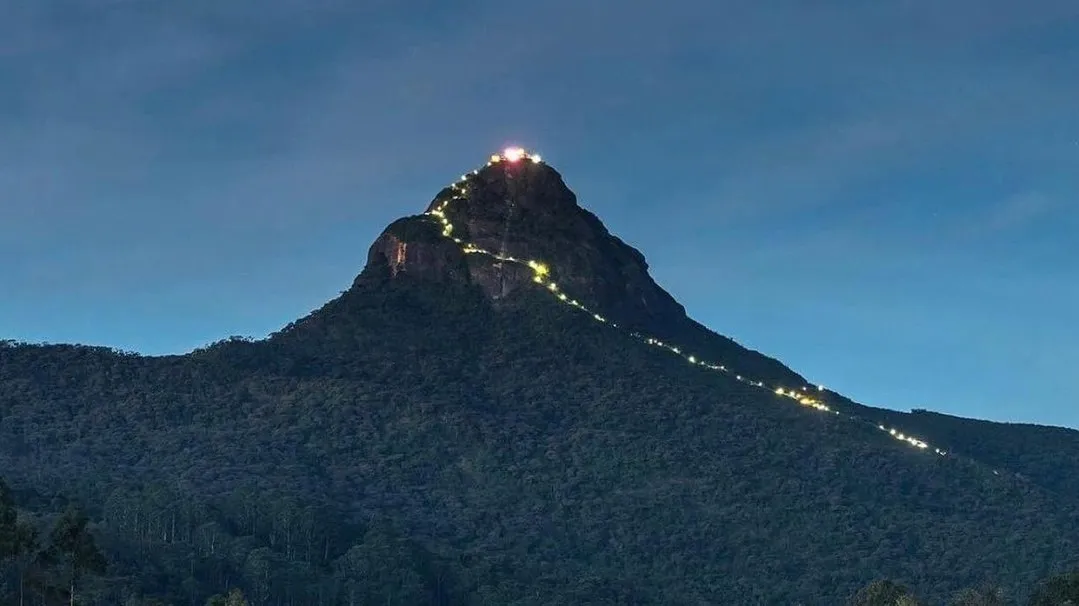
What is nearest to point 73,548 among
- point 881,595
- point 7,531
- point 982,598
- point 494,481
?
point 7,531

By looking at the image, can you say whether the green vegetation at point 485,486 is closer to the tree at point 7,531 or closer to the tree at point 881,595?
the tree at point 881,595

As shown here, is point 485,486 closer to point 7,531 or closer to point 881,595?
point 881,595

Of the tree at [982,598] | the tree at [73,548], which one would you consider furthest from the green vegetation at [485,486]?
the tree at [73,548]

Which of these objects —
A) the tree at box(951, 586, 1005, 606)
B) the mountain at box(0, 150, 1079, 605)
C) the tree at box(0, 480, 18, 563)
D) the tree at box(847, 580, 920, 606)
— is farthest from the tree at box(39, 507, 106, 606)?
the tree at box(951, 586, 1005, 606)

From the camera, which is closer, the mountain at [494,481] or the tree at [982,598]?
the tree at [982,598]

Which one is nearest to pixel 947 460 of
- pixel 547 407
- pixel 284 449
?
pixel 547 407

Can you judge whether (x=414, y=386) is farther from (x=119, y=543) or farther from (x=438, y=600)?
(x=119, y=543)
